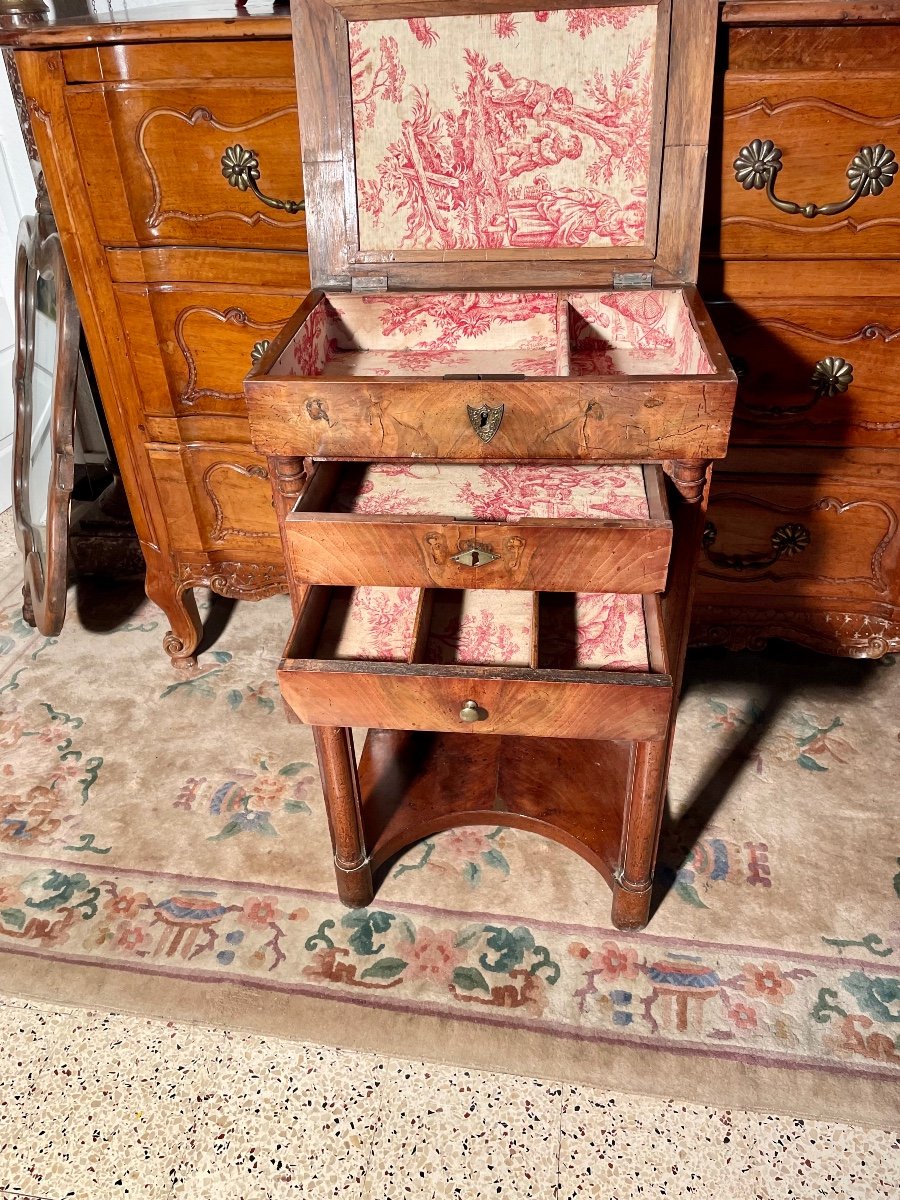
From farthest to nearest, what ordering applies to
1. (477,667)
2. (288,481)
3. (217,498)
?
(217,498) → (288,481) → (477,667)

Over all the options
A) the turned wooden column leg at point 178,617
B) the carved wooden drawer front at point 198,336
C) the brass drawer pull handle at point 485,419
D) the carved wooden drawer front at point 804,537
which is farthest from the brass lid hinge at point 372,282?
the turned wooden column leg at point 178,617

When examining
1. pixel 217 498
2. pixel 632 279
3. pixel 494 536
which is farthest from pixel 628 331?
pixel 217 498

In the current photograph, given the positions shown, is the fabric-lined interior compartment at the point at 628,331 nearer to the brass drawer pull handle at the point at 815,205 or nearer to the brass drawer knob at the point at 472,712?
the brass drawer pull handle at the point at 815,205

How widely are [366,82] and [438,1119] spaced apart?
1536 mm

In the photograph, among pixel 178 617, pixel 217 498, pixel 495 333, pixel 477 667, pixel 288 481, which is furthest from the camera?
pixel 178 617

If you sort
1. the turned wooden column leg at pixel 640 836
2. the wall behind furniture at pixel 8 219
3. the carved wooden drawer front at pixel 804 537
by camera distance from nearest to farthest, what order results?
the turned wooden column leg at pixel 640 836 < the carved wooden drawer front at pixel 804 537 < the wall behind furniture at pixel 8 219

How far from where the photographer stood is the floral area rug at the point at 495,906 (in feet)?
4.18

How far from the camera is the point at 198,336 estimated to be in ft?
5.21

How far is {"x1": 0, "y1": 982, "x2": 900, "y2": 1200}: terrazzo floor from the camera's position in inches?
44.1

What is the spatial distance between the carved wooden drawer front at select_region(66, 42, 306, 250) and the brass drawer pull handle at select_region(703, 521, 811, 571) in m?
0.93

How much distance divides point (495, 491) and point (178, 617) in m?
0.99

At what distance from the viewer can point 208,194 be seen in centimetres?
144

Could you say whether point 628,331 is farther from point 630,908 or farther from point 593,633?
point 630,908

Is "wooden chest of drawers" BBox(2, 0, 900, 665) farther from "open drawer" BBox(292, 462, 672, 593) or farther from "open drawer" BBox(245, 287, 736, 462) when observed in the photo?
"open drawer" BBox(292, 462, 672, 593)
